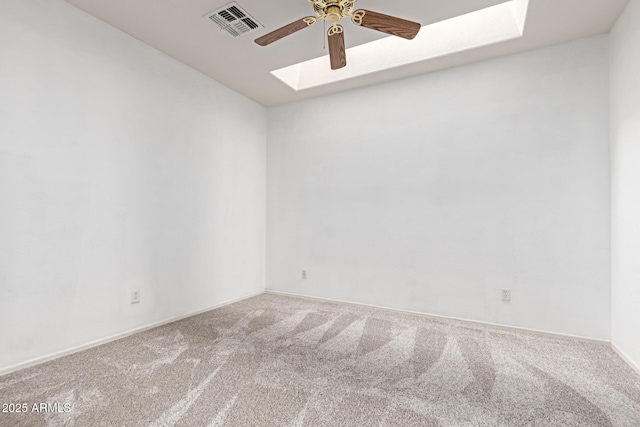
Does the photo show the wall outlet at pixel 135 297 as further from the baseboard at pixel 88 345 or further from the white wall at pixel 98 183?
the baseboard at pixel 88 345

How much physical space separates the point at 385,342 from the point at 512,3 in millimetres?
3242

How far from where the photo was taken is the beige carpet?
153cm

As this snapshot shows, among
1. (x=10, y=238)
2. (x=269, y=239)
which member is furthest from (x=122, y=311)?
(x=269, y=239)

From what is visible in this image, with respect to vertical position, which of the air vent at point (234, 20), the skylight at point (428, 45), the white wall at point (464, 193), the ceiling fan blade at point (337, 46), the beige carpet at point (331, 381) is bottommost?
the beige carpet at point (331, 381)


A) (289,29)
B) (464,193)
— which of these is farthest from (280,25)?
(464,193)

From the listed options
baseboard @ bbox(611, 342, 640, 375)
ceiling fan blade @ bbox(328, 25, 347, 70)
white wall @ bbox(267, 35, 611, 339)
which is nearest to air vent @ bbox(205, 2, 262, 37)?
ceiling fan blade @ bbox(328, 25, 347, 70)

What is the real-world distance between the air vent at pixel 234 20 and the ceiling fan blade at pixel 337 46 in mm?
784

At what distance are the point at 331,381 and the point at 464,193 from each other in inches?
90.0

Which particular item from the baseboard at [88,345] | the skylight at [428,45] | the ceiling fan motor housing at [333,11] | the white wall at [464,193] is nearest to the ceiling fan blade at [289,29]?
the ceiling fan motor housing at [333,11]

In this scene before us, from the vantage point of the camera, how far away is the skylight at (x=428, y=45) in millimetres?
2680

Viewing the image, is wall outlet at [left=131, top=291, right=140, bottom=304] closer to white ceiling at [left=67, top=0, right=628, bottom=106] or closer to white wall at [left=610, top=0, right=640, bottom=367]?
white ceiling at [left=67, top=0, right=628, bottom=106]

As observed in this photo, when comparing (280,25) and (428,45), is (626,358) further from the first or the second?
(280,25)

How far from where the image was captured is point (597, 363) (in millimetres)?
2125

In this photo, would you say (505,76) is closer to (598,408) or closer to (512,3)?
(512,3)
